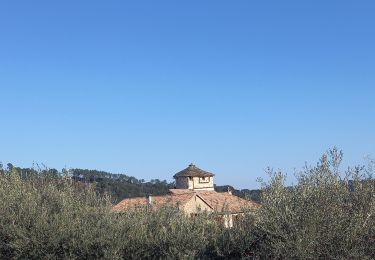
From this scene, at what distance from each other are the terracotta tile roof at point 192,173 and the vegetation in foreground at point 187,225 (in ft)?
149

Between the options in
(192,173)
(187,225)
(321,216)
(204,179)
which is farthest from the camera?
(204,179)

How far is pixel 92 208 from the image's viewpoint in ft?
42.2

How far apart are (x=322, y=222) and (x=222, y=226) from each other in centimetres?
315

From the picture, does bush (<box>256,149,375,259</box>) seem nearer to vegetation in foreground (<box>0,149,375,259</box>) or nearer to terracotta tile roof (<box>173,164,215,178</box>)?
vegetation in foreground (<box>0,149,375,259</box>)

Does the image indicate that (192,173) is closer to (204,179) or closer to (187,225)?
(204,179)

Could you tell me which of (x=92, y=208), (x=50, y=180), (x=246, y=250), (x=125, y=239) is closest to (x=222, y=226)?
(x=246, y=250)

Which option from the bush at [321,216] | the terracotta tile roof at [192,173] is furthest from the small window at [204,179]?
the bush at [321,216]

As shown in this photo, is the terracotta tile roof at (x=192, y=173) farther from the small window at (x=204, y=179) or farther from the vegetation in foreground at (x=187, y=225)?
the vegetation in foreground at (x=187, y=225)

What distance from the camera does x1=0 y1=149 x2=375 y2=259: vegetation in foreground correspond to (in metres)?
9.10

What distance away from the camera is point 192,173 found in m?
60.3

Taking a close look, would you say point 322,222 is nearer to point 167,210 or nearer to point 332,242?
point 332,242

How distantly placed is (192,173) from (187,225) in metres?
49.0

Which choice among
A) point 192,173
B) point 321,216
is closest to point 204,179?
point 192,173

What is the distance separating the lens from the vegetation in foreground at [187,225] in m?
9.10
